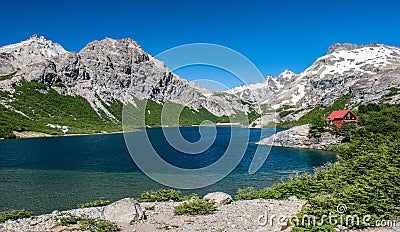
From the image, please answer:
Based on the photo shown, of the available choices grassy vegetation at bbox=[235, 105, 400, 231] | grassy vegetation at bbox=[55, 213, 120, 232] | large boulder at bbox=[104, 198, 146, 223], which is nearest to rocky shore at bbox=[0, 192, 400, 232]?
large boulder at bbox=[104, 198, 146, 223]

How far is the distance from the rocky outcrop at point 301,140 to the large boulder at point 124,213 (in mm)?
76115

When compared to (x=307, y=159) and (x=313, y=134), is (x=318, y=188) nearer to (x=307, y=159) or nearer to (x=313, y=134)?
(x=307, y=159)

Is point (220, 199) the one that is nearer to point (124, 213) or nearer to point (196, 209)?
point (196, 209)

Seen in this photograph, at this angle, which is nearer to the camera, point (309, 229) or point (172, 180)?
point (309, 229)

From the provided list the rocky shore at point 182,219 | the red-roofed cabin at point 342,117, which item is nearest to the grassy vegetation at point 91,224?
the rocky shore at point 182,219

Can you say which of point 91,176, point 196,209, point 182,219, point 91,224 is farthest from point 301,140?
point 91,224

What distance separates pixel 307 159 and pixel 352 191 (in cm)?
5350

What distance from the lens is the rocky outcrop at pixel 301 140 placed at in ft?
290

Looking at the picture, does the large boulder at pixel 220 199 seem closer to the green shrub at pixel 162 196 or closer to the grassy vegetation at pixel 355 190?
the grassy vegetation at pixel 355 190

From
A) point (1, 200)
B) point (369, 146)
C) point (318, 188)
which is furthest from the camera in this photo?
point (369, 146)

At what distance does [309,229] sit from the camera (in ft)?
48.3

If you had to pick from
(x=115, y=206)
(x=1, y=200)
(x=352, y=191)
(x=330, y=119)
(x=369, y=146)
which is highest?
(x=330, y=119)

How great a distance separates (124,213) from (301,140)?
80.8m

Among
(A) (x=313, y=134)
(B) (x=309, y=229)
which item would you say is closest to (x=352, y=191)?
(B) (x=309, y=229)
